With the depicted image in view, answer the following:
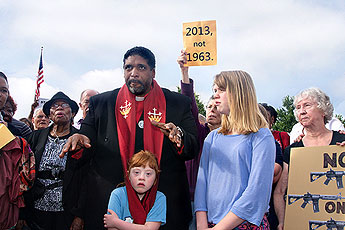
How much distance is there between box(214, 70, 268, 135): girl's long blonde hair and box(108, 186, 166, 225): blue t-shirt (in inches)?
33.1

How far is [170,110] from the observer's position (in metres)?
3.28

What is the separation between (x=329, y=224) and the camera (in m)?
3.22

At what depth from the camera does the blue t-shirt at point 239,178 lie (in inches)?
101

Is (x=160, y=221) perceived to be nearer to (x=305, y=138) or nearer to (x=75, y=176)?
(x=75, y=176)

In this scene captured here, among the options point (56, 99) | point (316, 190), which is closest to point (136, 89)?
point (56, 99)

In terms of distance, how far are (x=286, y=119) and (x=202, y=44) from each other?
35.7 m

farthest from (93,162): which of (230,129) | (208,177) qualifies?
(230,129)

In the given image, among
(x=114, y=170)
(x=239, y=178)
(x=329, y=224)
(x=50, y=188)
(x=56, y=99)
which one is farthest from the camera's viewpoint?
(x=56, y=99)

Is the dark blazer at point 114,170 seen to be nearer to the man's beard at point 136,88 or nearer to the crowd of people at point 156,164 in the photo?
the crowd of people at point 156,164

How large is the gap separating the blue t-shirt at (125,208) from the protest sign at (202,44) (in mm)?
2028

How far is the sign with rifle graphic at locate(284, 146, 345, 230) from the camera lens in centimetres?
324

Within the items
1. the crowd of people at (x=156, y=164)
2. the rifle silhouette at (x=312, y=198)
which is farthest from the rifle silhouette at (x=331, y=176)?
the crowd of people at (x=156, y=164)

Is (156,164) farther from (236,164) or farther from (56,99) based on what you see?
(56,99)

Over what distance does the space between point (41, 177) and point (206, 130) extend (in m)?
2.10
